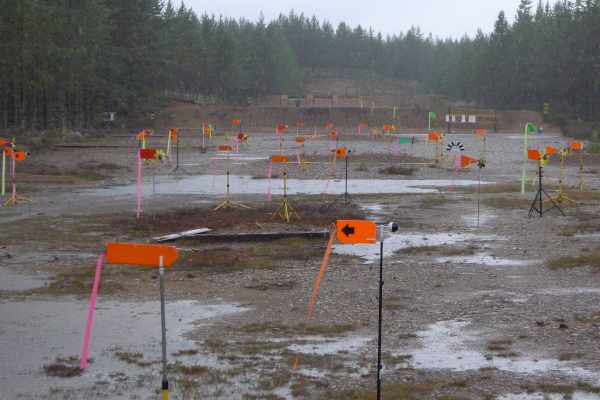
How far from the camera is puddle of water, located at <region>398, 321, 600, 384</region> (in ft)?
27.6

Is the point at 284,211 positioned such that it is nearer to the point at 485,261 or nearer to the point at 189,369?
the point at 485,261

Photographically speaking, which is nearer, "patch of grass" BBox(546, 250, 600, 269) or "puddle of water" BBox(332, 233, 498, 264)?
"patch of grass" BBox(546, 250, 600, 269)

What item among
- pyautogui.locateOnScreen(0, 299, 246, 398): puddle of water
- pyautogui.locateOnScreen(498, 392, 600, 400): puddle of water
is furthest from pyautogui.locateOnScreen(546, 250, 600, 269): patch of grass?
pyautogui.locateOnScreen(498, 392, 600, 400): puddle of water

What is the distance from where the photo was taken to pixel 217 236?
58.1 ft

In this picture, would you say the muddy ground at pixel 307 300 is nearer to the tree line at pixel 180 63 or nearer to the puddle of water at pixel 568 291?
the puddle of water at pixel 568 291

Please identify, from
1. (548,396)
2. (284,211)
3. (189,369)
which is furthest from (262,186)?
(548,396)

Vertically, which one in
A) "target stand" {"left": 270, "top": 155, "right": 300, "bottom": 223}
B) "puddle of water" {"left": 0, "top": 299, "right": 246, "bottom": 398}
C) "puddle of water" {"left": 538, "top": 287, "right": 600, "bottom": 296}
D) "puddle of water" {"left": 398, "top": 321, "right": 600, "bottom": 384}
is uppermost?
"target stand" {"left": 270, "top": 155, "right": 300, "bottom": 223}

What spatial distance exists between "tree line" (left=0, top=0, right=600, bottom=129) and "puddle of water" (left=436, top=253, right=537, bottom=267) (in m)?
42.4

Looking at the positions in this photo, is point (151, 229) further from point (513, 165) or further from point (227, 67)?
point (227, 67)

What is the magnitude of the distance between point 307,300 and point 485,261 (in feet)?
15.6

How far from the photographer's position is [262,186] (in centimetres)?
2941

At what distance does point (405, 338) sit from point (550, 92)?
93.7 metres

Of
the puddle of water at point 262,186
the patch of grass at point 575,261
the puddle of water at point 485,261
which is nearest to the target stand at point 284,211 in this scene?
the puddle of water at point 485,261

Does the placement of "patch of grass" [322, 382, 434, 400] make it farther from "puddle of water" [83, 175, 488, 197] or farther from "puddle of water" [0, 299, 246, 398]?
"puddle of water" [83, 175, 488, 197]
